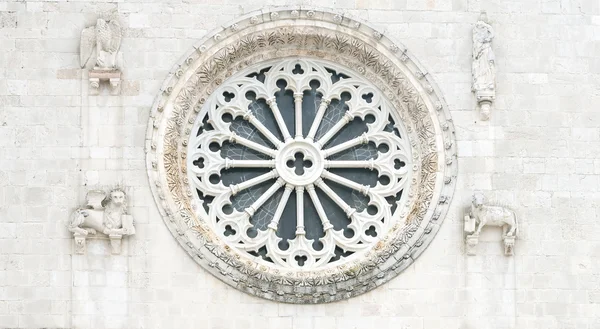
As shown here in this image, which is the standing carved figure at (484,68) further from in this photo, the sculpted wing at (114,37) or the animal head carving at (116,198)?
the animal head carving at (116,198)

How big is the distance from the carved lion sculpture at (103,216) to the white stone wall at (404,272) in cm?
18

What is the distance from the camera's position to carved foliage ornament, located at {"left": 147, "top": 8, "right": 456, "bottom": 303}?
23281 mm

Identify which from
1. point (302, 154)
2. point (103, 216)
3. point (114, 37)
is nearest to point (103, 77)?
point (114, 37)

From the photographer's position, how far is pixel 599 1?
24.2 m

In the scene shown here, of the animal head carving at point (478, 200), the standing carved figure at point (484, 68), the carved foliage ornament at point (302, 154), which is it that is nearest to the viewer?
the animal head carving at point (478, 200)

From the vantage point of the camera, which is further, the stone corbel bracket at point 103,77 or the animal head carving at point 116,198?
the stone corbel bracket at point 103,77

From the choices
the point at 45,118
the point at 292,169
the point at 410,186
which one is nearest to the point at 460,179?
the point at 410,186

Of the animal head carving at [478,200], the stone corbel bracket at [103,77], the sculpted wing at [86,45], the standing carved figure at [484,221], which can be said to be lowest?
the standing carved figure at [484,221]

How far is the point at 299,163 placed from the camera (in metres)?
23.9

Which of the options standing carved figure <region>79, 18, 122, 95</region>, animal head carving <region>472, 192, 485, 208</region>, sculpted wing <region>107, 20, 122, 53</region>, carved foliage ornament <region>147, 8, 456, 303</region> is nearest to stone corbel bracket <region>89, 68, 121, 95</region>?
standing carved figure <region>79, 18, 122, 95</region>

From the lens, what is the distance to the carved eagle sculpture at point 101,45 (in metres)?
23.4

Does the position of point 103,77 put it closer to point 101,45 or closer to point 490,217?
point 101,45

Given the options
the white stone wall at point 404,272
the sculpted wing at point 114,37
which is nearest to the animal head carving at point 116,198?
the white stone wall at point 404,272

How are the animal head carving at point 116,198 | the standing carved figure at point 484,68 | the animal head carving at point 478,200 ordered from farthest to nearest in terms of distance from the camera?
the standing carved figure at point 484,68, the animal head carving at point 478,200, the animal head carving at point 116,198
